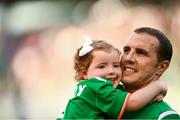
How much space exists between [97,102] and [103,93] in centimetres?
2

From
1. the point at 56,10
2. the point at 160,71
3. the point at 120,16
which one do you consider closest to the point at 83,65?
the point at 160,71

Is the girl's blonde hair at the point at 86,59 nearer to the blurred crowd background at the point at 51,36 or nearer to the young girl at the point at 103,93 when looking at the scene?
the young girl at the point at 103,93

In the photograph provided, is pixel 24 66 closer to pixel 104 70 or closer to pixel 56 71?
pixel 56 71

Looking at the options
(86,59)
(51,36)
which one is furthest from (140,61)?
(51,36)

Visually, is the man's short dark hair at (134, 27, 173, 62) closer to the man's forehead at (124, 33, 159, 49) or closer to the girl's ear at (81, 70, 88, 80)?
the man's forehead at (124, 33, 159, 49)

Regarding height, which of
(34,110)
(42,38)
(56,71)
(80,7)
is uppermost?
(80,7)

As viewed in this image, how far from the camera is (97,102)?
102 centimetres

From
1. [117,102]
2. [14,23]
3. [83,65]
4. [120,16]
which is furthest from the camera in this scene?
[14,23]

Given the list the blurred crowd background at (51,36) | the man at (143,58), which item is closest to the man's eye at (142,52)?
the man at (143,58)

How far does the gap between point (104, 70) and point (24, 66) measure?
1315 millimetres

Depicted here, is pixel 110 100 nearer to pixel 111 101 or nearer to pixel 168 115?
pixel 111 101

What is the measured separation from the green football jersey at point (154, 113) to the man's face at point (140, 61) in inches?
Answer: 3.0

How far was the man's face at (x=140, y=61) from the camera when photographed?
1084 millimetres

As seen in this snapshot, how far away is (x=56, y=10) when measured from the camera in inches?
92.4
